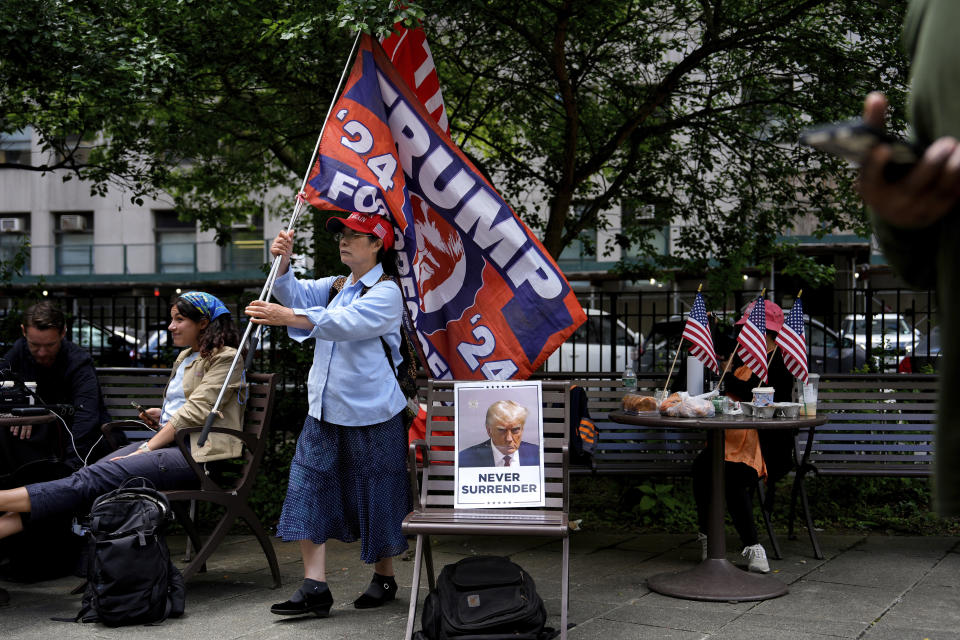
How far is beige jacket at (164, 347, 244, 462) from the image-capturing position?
18.0 feet

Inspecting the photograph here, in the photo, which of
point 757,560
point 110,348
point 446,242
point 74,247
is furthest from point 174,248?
point 757,560

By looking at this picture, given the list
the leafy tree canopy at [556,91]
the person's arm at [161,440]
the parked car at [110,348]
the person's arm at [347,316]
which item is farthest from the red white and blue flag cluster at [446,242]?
the parked car at [110,348]

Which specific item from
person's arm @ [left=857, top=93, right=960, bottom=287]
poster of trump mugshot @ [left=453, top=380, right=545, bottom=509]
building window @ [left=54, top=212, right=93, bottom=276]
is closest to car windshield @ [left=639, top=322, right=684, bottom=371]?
poster of trump mugshot @ [left=453, top=380, right=545, bottom=509]

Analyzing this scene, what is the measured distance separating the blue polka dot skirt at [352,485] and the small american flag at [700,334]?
6.95ft

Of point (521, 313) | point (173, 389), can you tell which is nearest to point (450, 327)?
point (521, 313)

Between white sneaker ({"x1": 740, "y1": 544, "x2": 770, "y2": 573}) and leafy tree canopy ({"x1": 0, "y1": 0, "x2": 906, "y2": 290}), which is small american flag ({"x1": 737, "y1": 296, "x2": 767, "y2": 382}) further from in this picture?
leafy tree canopy ({"x1": 0, "y1": 0, "x2": 906, "y2": 290})

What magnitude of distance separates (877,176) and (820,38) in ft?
26.6

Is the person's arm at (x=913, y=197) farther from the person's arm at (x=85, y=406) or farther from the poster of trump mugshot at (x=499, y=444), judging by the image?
the person's arm at (x=85, y=406)

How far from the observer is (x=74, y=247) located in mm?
36844

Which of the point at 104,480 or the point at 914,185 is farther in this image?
the point at 104,480

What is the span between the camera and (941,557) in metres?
6.20

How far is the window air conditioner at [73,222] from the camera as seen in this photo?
3611 centimetres

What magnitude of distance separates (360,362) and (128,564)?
5.07 ft

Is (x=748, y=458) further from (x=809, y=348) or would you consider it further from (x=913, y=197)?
(x=913, y=197)
